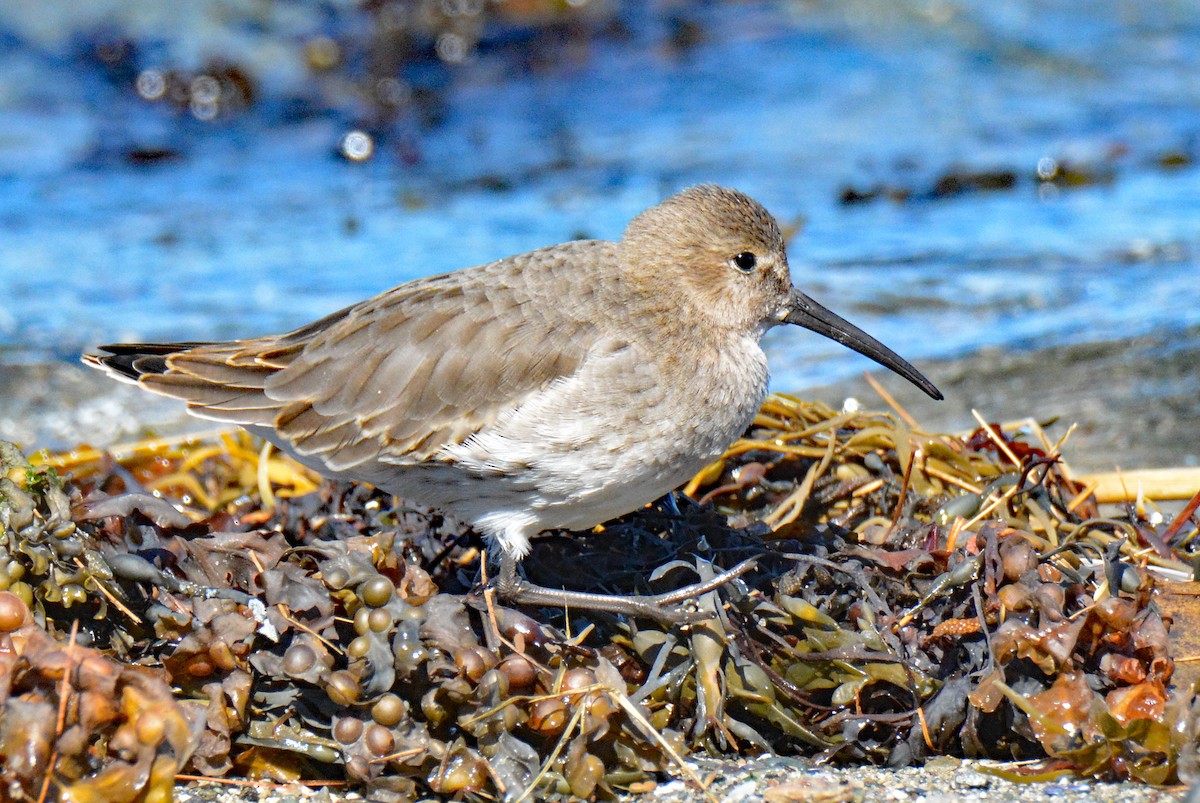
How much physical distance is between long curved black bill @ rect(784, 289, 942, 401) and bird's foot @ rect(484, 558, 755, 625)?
1.22 meters

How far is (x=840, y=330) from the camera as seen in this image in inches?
179

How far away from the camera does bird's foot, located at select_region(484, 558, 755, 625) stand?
3434 millimetres

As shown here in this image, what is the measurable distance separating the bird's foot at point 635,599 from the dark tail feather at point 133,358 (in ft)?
4.88

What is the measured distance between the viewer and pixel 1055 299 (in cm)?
758

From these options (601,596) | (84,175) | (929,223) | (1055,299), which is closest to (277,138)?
(84,175)

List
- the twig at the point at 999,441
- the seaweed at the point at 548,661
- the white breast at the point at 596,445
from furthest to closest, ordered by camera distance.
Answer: the twig at the point at 999,441
the white breast at the point at 596,445
the seaweed at the point at 548,661

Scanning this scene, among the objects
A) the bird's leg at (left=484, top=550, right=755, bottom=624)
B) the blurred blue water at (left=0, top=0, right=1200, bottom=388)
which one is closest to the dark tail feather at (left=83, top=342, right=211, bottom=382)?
the bird's leg at (left=484, top=550, right=755, bottom=624)

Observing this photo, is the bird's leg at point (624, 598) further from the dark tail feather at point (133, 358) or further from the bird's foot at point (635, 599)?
the dark tail feather at point (133, 358)

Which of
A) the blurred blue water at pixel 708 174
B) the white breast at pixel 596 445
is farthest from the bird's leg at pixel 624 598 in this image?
the blurred blue water at pixel 708 174

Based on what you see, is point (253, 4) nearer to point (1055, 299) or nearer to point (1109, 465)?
point (1055, 299)

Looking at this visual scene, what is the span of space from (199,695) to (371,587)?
20.3 inches

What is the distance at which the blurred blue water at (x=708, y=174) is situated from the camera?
307 inches

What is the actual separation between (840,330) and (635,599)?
4.87ft

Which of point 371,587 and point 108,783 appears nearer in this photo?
point 108,783
